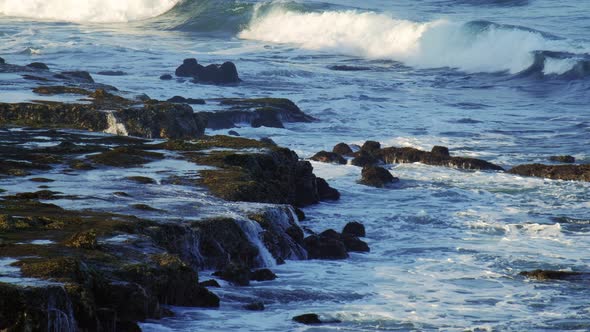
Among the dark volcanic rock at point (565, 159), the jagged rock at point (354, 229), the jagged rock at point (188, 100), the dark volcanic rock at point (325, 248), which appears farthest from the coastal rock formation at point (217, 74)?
the dark volcanic rock at point (325, 248)

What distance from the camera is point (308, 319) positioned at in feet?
70.5

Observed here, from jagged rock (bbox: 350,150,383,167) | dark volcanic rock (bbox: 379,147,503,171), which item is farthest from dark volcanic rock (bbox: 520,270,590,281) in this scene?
jagged rock (bbox: 350,150,383,167)

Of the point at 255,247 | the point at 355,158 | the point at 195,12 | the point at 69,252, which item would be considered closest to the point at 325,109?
the point at 355,158

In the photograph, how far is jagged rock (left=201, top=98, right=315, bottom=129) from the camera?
50.3 meters

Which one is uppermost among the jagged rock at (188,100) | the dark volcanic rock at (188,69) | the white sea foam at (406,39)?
the white sea foam at (406,39)

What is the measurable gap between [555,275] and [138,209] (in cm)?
811

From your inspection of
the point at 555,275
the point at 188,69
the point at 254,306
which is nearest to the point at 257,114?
the point at 188,69

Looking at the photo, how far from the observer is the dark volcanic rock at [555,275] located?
25.7 metres

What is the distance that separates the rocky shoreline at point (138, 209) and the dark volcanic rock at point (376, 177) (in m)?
0.04

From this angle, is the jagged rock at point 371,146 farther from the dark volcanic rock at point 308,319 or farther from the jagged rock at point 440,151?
the dark volcanic rock at point 308,319

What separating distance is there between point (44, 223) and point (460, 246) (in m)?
9.73

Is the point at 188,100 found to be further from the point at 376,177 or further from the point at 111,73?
the point at 376,177

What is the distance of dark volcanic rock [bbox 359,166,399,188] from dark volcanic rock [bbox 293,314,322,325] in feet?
52.9

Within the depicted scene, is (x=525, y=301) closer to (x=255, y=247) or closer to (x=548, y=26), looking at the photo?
(x=255, y=247)
